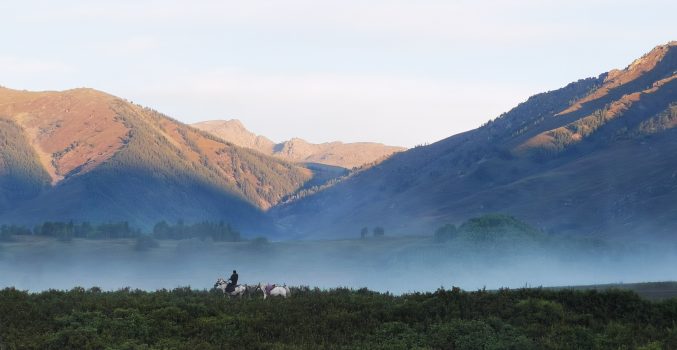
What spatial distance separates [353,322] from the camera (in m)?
41.8

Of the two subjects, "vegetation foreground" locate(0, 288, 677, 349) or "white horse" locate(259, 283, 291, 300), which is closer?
"vegetation foreground" locate(0, 288, 677, 349)

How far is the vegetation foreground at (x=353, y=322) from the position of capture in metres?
38.6

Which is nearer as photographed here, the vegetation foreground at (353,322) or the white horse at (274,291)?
the vegetation foreground at (353,322)

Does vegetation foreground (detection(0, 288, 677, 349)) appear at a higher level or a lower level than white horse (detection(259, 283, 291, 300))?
lower

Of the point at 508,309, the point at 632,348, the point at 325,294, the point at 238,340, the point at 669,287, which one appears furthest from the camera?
the point at 669,287

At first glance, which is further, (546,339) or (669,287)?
(669,287)

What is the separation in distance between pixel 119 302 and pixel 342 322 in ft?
34.0

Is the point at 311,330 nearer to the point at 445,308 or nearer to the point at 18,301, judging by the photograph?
the point at 445,308

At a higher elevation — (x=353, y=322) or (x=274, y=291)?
(x=274, y=291)

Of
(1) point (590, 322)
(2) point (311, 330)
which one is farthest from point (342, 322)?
(1) point (590, 322)

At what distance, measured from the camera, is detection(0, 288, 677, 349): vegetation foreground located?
38.6 meters

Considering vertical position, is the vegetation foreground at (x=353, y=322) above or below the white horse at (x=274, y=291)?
below

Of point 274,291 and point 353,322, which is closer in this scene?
point 353,322

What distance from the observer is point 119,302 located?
44.9 m
